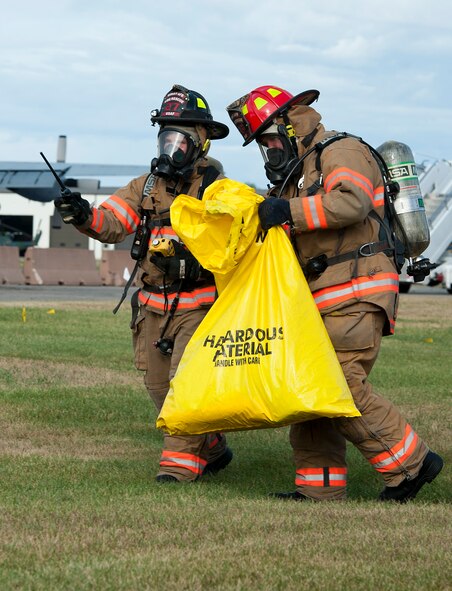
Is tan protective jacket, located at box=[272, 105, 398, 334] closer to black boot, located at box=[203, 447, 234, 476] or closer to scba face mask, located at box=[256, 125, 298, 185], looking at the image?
scba face mask, located at box=[256, 125, 298, 185]

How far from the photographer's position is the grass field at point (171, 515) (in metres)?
3.90

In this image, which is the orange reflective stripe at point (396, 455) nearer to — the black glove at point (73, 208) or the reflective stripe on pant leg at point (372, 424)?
the reflective stripe on pant leg at point (372, 424)

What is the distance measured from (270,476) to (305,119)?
2.18 metres

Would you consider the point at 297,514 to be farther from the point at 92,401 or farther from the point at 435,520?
the point at 92,401

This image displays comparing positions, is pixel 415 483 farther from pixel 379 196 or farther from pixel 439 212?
pixel 439 212

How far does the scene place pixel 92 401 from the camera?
30.5 ft

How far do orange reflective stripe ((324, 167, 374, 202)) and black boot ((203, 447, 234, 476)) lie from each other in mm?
2006

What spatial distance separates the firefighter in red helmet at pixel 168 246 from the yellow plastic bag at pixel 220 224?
0.53m

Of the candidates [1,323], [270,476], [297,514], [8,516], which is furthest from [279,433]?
[1,323]

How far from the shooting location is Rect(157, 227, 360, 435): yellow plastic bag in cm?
539

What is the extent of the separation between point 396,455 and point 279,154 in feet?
5.58

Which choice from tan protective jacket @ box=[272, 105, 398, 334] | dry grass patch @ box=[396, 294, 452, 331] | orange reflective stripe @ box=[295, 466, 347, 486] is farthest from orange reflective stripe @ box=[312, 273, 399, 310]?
dry grass patch @ box=[396, 294, 452, 331]

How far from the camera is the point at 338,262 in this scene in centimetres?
582

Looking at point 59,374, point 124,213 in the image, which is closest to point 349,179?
point 124,213
